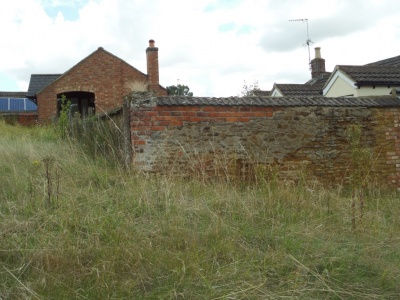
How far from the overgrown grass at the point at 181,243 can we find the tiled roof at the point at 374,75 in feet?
29.9

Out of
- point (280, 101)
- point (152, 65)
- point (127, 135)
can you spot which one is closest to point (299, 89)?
point (152, 65)

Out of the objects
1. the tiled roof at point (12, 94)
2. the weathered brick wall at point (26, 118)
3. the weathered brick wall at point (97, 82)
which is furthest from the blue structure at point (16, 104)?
the weathered brick wall at point (97, 82)

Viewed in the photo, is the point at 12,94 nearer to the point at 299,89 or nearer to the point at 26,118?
the point at 26,118

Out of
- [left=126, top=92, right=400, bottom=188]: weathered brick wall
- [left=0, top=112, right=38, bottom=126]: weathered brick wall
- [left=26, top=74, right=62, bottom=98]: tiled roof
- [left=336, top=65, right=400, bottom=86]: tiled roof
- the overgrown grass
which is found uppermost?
[left=26, top=74, right=62, bottom=98]: tiled roof

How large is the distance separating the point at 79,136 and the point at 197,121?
342cm

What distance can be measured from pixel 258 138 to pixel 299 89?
41.1ft

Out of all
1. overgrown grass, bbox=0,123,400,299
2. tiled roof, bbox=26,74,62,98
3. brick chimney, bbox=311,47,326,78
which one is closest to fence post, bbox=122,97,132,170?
overgrown grass, bbox=0,123,400,299

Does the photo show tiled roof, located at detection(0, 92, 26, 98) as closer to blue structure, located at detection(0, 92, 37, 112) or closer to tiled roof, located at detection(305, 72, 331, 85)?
blue structure, located at detection(0, 92, 37, 112)

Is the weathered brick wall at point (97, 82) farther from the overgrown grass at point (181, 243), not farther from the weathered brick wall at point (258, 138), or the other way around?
the overgrown grass at point (181, 243)

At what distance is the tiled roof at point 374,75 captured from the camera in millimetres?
13555

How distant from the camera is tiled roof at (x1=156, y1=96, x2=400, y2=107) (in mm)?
6484

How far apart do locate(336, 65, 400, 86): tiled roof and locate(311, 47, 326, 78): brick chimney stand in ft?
28.2

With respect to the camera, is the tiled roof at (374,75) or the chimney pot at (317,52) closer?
the tiled roof at (374,75)

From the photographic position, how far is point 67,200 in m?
4.50
